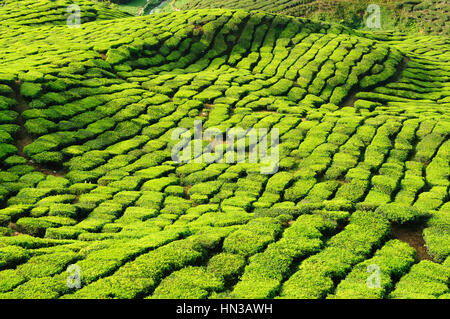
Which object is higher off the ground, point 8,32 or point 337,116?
Result: point 8,32

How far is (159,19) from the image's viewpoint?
41969 millimetres

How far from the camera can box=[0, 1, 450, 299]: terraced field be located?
11.5 meters

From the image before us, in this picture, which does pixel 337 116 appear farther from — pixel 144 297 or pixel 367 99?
pixel 144 297

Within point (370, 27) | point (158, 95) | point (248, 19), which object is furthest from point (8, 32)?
point (370, 27)
